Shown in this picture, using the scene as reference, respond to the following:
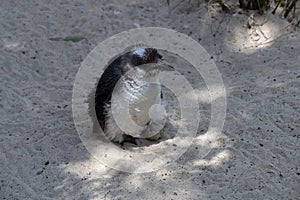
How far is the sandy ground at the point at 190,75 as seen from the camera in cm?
364

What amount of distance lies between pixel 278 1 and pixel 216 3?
2.22 feet

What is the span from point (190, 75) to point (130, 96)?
124 cm

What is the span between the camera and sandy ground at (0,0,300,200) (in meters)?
3.64

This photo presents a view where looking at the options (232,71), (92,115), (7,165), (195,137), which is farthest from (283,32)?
(7,165)

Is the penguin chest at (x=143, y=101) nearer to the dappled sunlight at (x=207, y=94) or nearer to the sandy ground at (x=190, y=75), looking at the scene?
the sandy ground at (x=190, y=75)

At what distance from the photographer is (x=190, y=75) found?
4852 millimetres

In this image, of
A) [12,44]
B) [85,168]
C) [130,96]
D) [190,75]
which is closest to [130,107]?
[130,96]

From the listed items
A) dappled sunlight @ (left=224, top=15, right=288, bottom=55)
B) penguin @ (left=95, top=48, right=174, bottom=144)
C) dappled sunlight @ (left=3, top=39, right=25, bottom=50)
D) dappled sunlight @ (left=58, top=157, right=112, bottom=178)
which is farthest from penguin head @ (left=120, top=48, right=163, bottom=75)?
dappled sunlight @ (left=3, top=39, right=25, bottom=50)

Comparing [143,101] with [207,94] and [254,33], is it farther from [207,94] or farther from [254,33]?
[254,33]

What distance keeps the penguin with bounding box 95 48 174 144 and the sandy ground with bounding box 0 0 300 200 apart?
35cm

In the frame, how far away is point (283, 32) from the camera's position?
5125 millimetres

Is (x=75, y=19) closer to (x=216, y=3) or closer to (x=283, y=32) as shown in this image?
(x=216, y=3)

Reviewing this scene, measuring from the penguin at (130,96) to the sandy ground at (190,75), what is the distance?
346 millimetres

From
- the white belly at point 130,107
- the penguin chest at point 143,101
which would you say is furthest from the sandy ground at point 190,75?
the penguin chest at point 143,101
